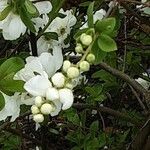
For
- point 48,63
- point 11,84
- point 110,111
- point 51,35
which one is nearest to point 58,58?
point 48,63

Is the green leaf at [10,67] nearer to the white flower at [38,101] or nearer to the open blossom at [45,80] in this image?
the open blossom at [45,80]

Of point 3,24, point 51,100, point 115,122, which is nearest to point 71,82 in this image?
point 51,100

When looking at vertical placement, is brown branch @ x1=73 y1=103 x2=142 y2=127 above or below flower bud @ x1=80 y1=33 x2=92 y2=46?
below

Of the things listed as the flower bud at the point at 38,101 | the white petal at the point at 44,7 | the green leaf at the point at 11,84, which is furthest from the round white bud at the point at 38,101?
the white petal at the point at 44,7

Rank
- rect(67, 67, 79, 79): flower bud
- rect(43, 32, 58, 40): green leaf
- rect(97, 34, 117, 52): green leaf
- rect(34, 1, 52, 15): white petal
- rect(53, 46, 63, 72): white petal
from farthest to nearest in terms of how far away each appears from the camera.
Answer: rect(43, 32, 58, 40): green leaf < rect(34, 1, 52, 15): white petal < rect(53, 46, 63, 72): white petal < rect(97, 34, 117, 52): green leaf < rect(67, 67, 79, 79): flower bud

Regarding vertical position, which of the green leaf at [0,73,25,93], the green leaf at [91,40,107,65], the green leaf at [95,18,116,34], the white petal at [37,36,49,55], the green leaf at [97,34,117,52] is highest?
the green leaf at [95,18,116,34]

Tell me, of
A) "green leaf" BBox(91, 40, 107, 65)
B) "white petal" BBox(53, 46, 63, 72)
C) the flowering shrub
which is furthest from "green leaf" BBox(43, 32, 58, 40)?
"green leaf" BBox(91, 40, 107, 65)

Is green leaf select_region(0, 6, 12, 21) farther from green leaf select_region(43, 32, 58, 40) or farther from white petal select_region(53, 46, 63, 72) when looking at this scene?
green leaf select_region(43, 32, 58, 40)

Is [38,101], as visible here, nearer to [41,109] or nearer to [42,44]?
[41,109]
